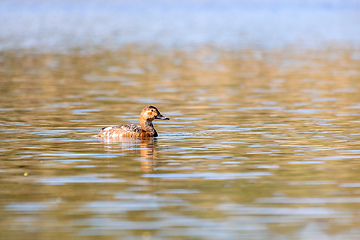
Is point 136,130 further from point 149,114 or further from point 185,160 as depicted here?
point 185,160

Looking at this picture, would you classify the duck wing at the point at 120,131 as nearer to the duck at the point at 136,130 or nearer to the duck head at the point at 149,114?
the duck at the point at 136,130

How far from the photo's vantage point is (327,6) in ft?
630

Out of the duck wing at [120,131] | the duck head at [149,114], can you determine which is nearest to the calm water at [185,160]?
the duck wing at [120,131]

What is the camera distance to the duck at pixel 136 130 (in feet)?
68.9

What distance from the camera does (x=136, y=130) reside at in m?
21.5

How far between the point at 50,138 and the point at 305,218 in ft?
33.5

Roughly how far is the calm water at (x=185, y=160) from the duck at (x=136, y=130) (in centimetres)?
37

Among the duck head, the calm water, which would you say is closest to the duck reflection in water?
the calm water

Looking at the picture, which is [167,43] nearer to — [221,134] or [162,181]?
[221,134]

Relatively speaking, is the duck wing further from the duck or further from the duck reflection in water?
the duck reflection in water

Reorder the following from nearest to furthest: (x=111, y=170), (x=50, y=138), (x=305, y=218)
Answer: (x=305, y=218) < (x=111, y=170) < (x=50, y=138)

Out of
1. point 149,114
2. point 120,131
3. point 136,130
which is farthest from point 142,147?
point 149,114

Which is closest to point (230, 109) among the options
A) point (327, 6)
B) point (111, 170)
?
point (111, 170)

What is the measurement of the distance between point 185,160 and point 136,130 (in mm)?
4187
